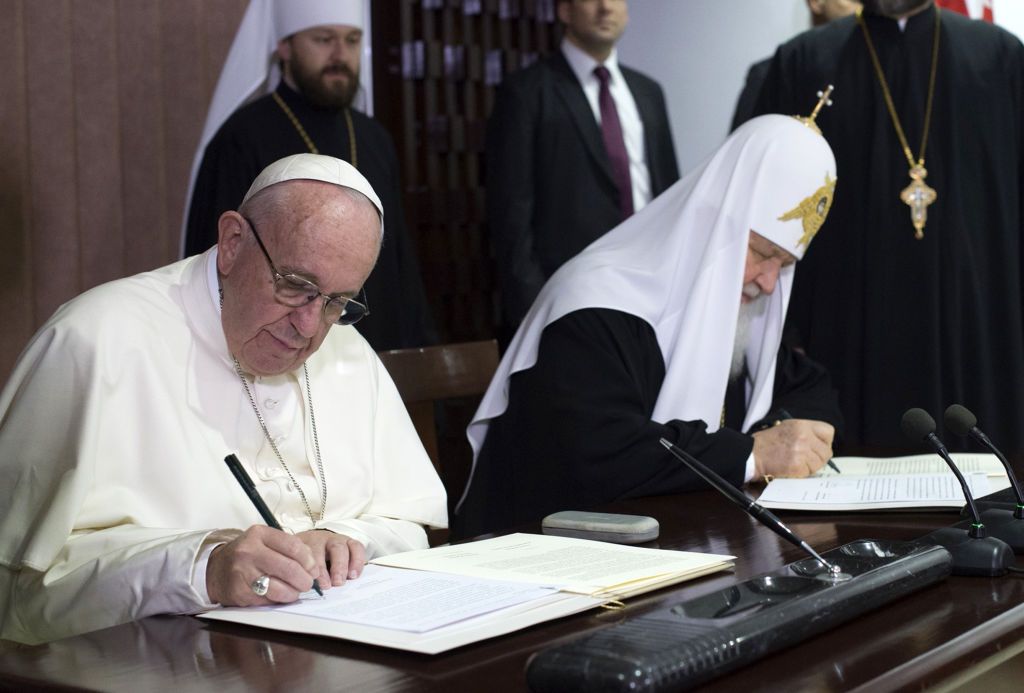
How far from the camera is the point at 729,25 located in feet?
22.6

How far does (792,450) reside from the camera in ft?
9.23

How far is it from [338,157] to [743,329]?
6.19 feet

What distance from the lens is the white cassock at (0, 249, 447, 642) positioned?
2027mm

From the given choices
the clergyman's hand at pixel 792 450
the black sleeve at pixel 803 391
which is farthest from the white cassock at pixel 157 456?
the black sleeve at pixel 803 391

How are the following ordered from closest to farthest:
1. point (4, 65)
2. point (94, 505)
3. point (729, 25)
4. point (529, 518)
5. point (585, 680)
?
point (585, 680) → point (94, 505) → point (529, 518) → point (4, 65) → point (729, 25)

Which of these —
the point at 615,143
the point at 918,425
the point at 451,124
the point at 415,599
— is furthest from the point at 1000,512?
the point at 451,124

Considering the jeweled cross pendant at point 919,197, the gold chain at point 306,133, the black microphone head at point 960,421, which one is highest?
the gold chain at point 306,133

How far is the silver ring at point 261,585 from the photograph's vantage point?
173 cm

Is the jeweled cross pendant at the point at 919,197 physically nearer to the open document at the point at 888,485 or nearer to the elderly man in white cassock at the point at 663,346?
the elderly man in white cassock at the point at 663,346

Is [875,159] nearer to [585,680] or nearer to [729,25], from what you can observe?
[729,25]

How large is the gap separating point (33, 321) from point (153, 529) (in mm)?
2612

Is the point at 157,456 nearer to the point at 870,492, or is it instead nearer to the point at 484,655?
the point at 484,655

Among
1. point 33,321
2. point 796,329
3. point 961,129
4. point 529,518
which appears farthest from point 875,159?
point 33,321

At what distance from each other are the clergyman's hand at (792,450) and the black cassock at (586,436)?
0.04 meters
